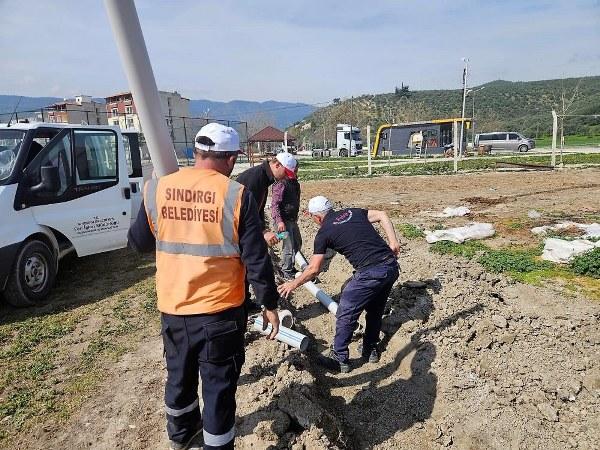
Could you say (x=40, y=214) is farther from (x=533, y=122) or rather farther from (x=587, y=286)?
(x=533, y=122)

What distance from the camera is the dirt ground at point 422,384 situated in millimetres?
3189

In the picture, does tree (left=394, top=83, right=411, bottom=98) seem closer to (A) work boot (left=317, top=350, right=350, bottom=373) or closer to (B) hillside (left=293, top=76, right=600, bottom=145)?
(B) hillside (left=293, top=76, right=600, bottom=145)

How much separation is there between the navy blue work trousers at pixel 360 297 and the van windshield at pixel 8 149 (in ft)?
13.4

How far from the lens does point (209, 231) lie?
2.37 m

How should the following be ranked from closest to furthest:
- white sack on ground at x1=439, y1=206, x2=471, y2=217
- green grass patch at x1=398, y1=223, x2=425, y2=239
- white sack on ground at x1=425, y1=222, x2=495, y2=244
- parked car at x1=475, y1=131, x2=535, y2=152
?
white sack on ground at x1=425, y1=222, x2=495, y2=244 → green grass patch at x1=398, y1=223, x2=425, y2=239 → white sack on ground at x1=439, y1=206, x2=471, y2=217 → parked car at x1=475, y1=131, x2=535, y2=152

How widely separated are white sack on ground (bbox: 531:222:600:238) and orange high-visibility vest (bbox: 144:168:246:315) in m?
6.51

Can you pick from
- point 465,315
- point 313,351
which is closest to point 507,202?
point 465,315

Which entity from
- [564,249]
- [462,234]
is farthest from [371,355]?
[462,234]

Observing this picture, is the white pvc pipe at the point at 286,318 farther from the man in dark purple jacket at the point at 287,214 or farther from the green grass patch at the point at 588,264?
the green grass patch at the point at 588,264

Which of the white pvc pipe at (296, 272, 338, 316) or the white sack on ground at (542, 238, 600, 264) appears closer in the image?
the white pvc pipe at (296, 272, 338, 316)

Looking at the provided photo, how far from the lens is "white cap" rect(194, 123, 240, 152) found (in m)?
2.41

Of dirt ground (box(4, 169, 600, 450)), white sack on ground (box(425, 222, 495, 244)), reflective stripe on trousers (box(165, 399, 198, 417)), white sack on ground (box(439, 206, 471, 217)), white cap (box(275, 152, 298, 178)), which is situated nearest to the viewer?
reflective stripe on trousers (box(165, 399, 198, 417))

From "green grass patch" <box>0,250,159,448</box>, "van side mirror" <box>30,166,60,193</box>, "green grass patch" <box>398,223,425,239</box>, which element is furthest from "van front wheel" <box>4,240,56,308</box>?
"green grass patch" <box>398,223,425,239</box>

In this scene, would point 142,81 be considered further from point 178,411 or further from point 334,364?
point 334,364
